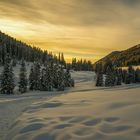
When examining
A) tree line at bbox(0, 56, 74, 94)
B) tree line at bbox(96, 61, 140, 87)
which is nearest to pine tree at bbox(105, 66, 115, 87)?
tree line at bbox(96, 61, 140, 87)

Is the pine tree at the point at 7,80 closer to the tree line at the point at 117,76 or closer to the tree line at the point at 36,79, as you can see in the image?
the tree line at the point at 36,79

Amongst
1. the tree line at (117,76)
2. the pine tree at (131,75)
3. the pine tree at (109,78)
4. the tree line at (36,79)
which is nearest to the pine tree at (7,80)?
the tree line at (36,79)

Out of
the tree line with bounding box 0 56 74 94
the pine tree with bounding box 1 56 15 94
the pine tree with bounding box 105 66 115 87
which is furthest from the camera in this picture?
the pine tree with bounding box 105 66 115 87

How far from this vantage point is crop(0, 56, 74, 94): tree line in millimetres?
65750

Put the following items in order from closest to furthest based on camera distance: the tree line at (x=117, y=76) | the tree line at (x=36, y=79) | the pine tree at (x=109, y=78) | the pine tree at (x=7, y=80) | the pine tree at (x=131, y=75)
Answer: the pine tree at (x=7, y=80)
the tree line at (x=36, y=79)
the pine tree at (x=109, y=78)
the tree line at (x=117, y=76)
the pine tree at (x=131, y=75)

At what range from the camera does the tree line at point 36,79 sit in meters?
65.8

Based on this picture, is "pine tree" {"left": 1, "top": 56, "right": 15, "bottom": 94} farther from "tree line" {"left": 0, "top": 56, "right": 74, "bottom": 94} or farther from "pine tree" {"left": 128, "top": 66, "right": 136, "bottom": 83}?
"pine tree" {"left": 128, "top": 66, "right": 136, "bottom": 83}

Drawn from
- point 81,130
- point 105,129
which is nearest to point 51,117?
point 81,130

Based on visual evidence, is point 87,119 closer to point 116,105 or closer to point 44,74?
point 116,105

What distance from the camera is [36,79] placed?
248ft

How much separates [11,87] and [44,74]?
43.9 ft

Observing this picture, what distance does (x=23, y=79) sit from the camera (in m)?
70.5

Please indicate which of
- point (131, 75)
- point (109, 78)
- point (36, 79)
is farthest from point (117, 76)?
point (36, 79)

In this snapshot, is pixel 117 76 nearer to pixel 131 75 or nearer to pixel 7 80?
pixel 131 75
